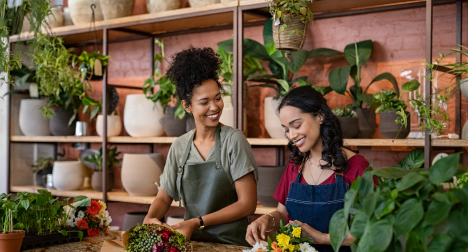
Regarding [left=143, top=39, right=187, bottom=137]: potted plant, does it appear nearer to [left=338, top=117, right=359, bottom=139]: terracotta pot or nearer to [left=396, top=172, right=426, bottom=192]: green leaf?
[left=338, top=117, right=359, bottom=139]: terracotta pot

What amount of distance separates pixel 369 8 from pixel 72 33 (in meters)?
2.17

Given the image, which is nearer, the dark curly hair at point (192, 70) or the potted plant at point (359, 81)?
the dark curly hair at point (192, 70)

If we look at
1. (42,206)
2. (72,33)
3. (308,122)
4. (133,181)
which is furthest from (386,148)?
(72,33)

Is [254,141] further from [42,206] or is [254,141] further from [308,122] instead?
[42,206]

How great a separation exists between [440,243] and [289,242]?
0.53m

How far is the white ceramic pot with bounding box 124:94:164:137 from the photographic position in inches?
130

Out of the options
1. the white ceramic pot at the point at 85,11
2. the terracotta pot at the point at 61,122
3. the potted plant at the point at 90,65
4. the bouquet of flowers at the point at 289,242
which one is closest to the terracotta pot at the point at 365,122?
the bouquet of flowers at the point at 289,242

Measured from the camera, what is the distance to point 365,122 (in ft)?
8.63

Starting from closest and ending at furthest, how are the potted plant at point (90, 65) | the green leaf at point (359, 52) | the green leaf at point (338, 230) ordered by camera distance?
the green leaf at point (338, 230) → the green leaf at point (359, 52) → the potted plant at point (90, 65)

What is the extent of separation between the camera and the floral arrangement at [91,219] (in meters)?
1.79

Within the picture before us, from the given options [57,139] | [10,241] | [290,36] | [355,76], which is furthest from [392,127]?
[57,139]

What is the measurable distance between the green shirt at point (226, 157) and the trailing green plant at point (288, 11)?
54 centimetres

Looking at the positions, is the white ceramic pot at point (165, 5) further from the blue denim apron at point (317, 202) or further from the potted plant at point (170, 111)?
the blue denim apron at point (317, 202)

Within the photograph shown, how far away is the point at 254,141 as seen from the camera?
2855mm
